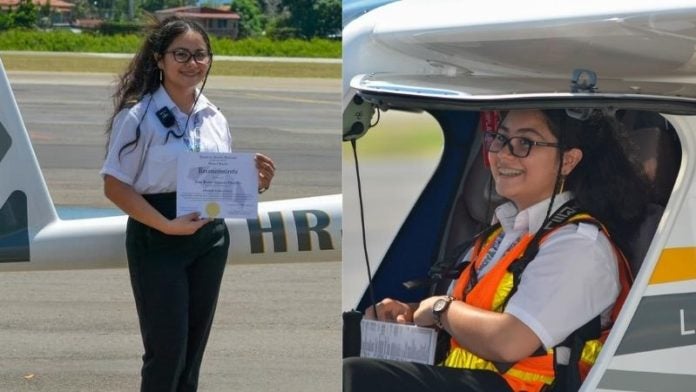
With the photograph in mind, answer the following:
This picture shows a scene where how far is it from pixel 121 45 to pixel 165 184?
44.3m

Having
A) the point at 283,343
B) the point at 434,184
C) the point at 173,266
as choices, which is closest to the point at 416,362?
the point at 434,184

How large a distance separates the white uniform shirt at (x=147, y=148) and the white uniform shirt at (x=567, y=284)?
1.80 meters

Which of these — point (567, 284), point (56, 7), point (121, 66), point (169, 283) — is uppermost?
point (567, 284)

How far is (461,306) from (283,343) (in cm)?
403

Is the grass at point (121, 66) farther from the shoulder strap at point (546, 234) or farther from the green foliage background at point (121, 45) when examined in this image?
the shoulder strap at point (546, 234)

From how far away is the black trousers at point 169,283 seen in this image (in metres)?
4.38

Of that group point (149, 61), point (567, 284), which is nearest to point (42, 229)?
point (149, 61)

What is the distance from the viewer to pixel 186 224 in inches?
167

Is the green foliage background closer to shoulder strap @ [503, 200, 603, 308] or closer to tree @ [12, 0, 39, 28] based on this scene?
tree @ [12, 0, 39, 28]

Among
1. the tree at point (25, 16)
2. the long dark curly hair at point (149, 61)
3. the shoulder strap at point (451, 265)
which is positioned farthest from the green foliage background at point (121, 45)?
the shoulder strap at point (451, 265)

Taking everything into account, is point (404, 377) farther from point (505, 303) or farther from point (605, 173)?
point (605, 173)

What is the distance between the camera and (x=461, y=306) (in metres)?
2.87

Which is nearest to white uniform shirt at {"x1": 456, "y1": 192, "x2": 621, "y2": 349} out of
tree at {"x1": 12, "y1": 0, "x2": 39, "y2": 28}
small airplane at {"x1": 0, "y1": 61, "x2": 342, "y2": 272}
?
small airplane at {"x1": 0, "y1": 61, "x2": 342, "y2": 272}

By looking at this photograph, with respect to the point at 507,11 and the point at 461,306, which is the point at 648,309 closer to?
the point at 461,306
